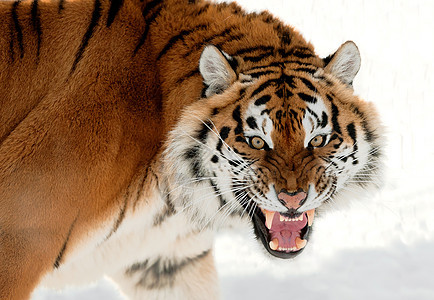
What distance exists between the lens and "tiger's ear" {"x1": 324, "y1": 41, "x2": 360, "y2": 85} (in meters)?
2.51

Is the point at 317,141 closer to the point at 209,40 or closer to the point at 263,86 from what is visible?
the point at 263,86

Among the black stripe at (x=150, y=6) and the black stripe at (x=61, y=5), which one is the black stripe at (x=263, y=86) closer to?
the black stripe at (x=150, y=6)

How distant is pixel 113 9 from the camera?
107 inches

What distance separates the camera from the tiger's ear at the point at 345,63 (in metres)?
2.51

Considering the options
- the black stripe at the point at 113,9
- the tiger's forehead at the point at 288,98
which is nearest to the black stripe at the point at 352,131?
the tiger's forehead at the point at 288,98

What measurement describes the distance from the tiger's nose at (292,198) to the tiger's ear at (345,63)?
471 mm

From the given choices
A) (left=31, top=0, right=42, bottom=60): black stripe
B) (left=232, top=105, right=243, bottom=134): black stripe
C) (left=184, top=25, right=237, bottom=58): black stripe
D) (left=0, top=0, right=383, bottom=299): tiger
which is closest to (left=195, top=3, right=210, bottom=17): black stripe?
(left=0, top=0, right=383, bottom=299): tiger

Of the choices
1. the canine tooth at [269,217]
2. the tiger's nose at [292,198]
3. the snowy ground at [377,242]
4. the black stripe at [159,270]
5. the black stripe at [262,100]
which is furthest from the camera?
the snowy ground at [377,242]

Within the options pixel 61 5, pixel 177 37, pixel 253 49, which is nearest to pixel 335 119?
pixel 253 49

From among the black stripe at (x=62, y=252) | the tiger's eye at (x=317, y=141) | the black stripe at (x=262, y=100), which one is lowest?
the black stripe at (x=62, y=252)

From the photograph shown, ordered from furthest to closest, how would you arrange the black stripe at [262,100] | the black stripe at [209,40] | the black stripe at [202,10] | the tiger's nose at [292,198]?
the black stripe at [202,10], the black stripe at [209,40], the black stripe at [262,100], the tiger's nose at [292,198]

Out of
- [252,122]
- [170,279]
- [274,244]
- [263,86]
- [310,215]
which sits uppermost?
[263,86]

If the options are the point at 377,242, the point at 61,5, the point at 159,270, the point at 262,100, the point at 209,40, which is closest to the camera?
the point at 262,100

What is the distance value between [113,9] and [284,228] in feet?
3.31
